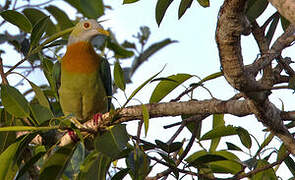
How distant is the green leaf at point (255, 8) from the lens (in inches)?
95.4

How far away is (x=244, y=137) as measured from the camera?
8.63 ft

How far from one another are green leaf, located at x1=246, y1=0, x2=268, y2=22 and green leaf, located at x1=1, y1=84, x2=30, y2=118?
1163 mm

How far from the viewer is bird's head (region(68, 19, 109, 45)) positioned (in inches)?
176

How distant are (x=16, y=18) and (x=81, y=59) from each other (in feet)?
4.67

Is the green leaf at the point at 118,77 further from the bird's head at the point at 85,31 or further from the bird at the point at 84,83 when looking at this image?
the bird's head at the point at 85,31

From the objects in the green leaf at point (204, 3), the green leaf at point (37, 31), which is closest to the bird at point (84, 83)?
the green leaf at point (37, 31)

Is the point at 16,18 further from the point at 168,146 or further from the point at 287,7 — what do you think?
the point at 287,7

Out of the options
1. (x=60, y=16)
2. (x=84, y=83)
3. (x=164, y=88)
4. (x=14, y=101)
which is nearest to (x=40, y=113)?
(x=14, y=101)

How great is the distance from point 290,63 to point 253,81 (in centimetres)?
56

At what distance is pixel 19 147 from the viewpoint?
2.22 m

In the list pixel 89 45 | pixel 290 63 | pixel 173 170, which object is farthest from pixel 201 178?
pixel 89 45

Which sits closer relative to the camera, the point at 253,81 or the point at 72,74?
the point at 253,81

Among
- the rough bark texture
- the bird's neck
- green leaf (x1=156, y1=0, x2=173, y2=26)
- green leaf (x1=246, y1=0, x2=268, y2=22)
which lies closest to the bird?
the bird's neck

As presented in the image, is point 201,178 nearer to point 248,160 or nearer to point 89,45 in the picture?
point 248,160
